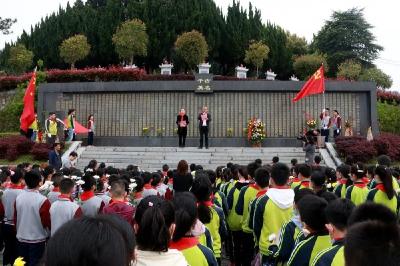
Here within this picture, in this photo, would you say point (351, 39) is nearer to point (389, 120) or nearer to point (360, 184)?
point (389, 120)

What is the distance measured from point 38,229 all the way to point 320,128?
16.6m

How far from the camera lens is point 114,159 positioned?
62.2 feet

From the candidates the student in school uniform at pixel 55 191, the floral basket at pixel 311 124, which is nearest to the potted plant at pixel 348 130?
the floral basket at pixel 311 124

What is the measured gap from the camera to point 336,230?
3426mm

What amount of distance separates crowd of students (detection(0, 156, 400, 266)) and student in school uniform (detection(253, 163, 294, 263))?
11 millimetres

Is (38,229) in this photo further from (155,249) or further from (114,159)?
(114,159)

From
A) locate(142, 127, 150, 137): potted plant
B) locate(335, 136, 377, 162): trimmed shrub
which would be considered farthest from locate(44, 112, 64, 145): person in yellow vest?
locate(335, 136, 377, 162): trimmed shrub

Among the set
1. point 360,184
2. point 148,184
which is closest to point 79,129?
point 148,184

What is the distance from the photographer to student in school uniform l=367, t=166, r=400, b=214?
635cm

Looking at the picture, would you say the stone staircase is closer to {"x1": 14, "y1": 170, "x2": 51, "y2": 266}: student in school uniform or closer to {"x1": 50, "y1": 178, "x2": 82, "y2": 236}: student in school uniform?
{"x1": 14, "y1": 170, "x2": 51, "y2": 266}: student in school uniform

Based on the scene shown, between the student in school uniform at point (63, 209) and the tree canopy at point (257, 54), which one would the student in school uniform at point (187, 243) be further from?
the tree canopy at point (257, 54)

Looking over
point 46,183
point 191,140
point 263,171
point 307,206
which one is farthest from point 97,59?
point 307,206

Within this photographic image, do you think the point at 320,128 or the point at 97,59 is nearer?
the point at 320,128

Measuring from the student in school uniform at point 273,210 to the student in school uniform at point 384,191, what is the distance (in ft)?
4.93
